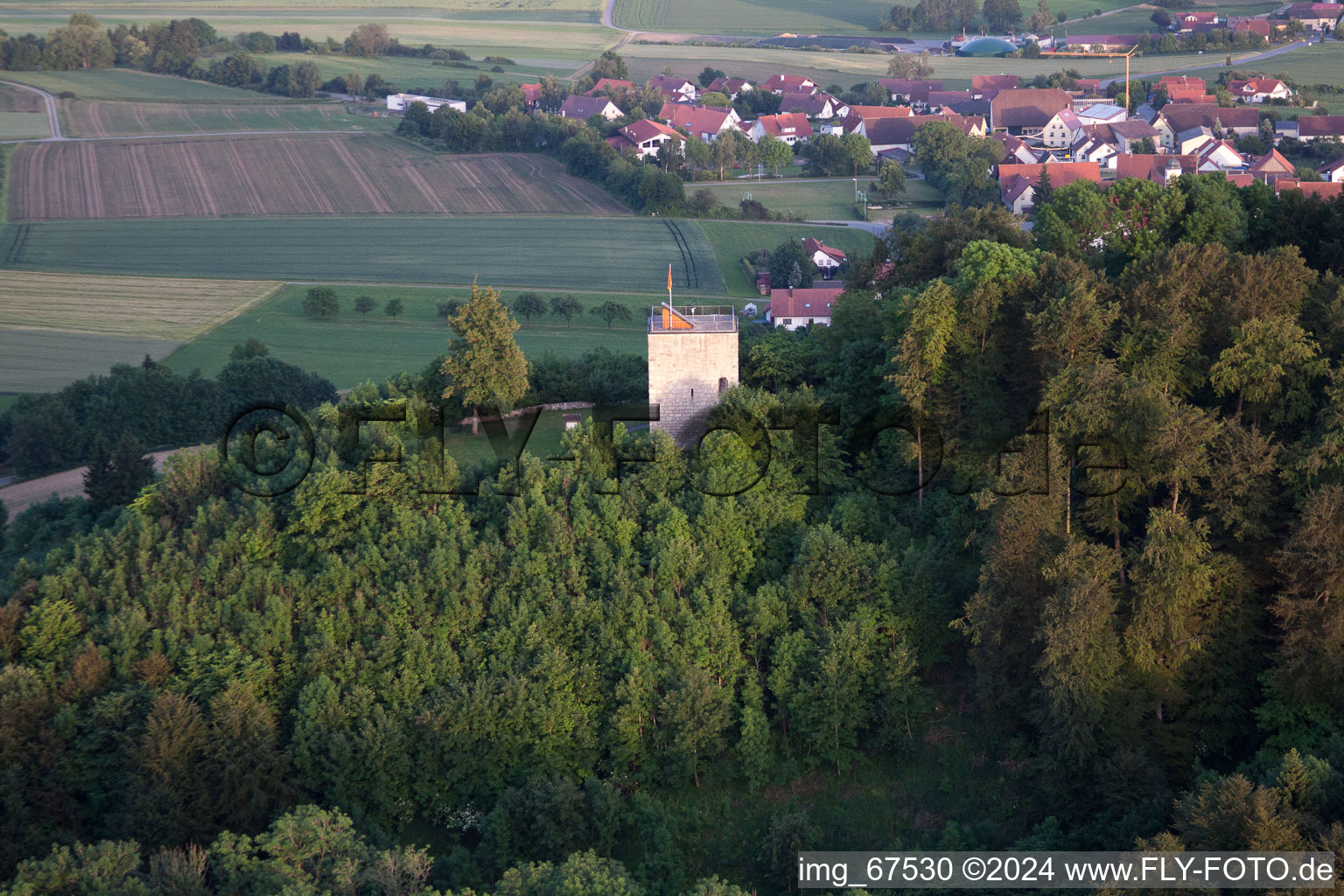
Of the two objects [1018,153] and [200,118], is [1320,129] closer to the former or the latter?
[1018,153]

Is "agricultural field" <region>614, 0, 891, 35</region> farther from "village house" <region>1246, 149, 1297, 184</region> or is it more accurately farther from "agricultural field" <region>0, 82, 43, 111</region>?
"village house" <region>1246, 149, 1297, 184</region>

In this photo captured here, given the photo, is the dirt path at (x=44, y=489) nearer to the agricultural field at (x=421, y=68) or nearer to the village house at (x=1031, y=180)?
the village house at (x=1031, y=180)

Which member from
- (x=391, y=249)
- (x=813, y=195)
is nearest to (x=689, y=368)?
(x=391, y=249)

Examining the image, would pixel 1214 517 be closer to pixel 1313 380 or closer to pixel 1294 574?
pixel 1294 574

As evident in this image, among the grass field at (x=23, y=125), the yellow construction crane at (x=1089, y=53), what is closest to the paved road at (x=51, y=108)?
the grass field at (x=23, y=125)

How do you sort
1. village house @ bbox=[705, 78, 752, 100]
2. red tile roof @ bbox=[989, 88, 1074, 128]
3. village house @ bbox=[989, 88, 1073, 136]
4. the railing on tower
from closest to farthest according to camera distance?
the railing on tower
village house @ bbox=[989, 88, 1073, 136]
red tile roof @ bbox=[989, 88, 1074, 128]
village house @ bbox=[705, 78, 752, 100]

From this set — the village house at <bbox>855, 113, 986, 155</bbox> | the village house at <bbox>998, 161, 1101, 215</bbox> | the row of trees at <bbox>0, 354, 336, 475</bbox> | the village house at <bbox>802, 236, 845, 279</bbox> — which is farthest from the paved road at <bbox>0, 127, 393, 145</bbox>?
the village house at <bbox>998, 161, 1101, 215</bbox>
